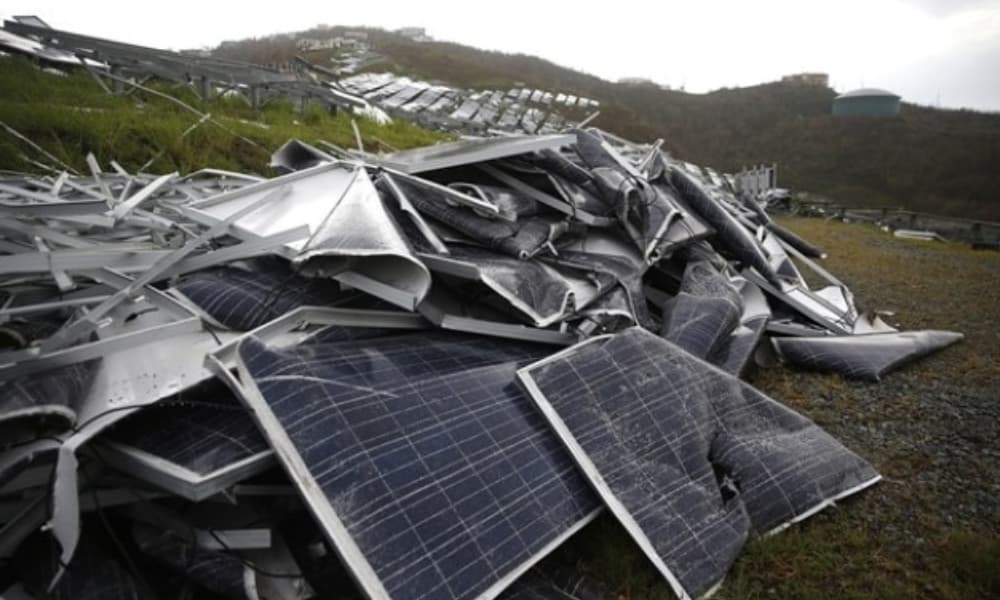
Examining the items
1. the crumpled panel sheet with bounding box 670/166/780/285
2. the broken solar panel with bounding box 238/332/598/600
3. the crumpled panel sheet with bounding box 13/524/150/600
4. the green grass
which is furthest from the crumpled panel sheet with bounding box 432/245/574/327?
the green grass

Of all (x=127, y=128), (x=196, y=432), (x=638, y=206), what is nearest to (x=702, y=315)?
(x=638, y=206)

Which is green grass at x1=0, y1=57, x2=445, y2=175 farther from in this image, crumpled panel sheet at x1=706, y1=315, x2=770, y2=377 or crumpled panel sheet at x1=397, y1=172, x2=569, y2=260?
crumpled panel sheet at x1=706, y1=315, x2=770, y2=377

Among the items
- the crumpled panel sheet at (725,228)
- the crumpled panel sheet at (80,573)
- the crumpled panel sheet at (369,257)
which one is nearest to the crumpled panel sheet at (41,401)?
the crumpled panel sheet at (80,573)

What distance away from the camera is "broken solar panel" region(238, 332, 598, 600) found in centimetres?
146

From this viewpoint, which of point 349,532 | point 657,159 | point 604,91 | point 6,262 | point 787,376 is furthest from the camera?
point 604,91

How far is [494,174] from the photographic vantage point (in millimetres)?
3576

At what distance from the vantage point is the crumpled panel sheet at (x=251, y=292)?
2279 millimetres

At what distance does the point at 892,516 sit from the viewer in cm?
218

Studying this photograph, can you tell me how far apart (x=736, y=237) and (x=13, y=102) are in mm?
6906

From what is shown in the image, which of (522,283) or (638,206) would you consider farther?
(638,206)

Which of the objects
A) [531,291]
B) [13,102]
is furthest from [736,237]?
[13,102]

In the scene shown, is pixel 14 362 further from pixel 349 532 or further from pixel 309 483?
pixel 349 532

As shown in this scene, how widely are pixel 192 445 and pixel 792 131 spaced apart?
3585cm

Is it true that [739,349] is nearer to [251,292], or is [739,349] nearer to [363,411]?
[363,411]
